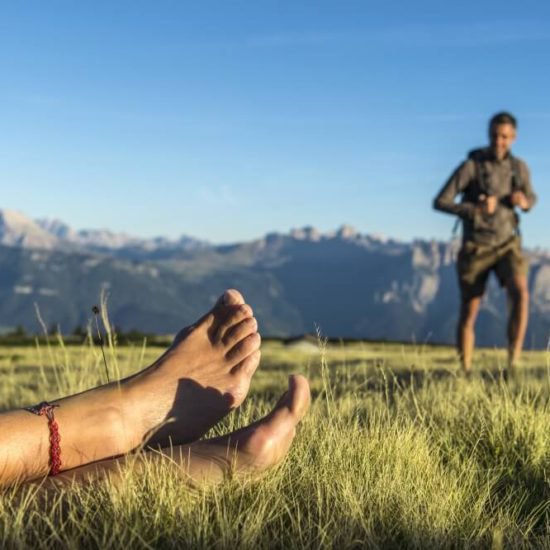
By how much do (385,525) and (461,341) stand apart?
20.8 ft

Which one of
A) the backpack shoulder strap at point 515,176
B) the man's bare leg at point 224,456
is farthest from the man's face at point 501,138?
the man's bare leg at point 224,456

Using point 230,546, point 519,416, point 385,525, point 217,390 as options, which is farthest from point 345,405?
point 230,546

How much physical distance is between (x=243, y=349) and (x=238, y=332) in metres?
0.10

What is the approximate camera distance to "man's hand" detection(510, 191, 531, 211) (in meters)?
8.21

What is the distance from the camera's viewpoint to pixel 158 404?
3244mm

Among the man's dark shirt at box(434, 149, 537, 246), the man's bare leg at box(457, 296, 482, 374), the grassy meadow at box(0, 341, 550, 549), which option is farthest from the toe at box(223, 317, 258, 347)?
the man's bare leg at box(457, 296, 482, 374)

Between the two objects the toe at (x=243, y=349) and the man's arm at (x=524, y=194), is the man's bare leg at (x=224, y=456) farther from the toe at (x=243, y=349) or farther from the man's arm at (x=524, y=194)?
the man's arm at (x=524, y=194)

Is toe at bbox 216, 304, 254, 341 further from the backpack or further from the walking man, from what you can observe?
the backpack

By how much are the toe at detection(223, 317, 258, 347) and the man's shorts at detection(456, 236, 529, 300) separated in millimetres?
5057

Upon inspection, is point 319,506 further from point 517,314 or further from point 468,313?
point 468,313

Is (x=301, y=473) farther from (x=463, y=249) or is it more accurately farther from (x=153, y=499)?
(x=463, y=249)

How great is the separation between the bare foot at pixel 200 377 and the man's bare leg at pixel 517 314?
16.6 feet

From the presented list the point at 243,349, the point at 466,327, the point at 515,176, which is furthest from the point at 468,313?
the point at 243,349

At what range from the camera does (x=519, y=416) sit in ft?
13.3
